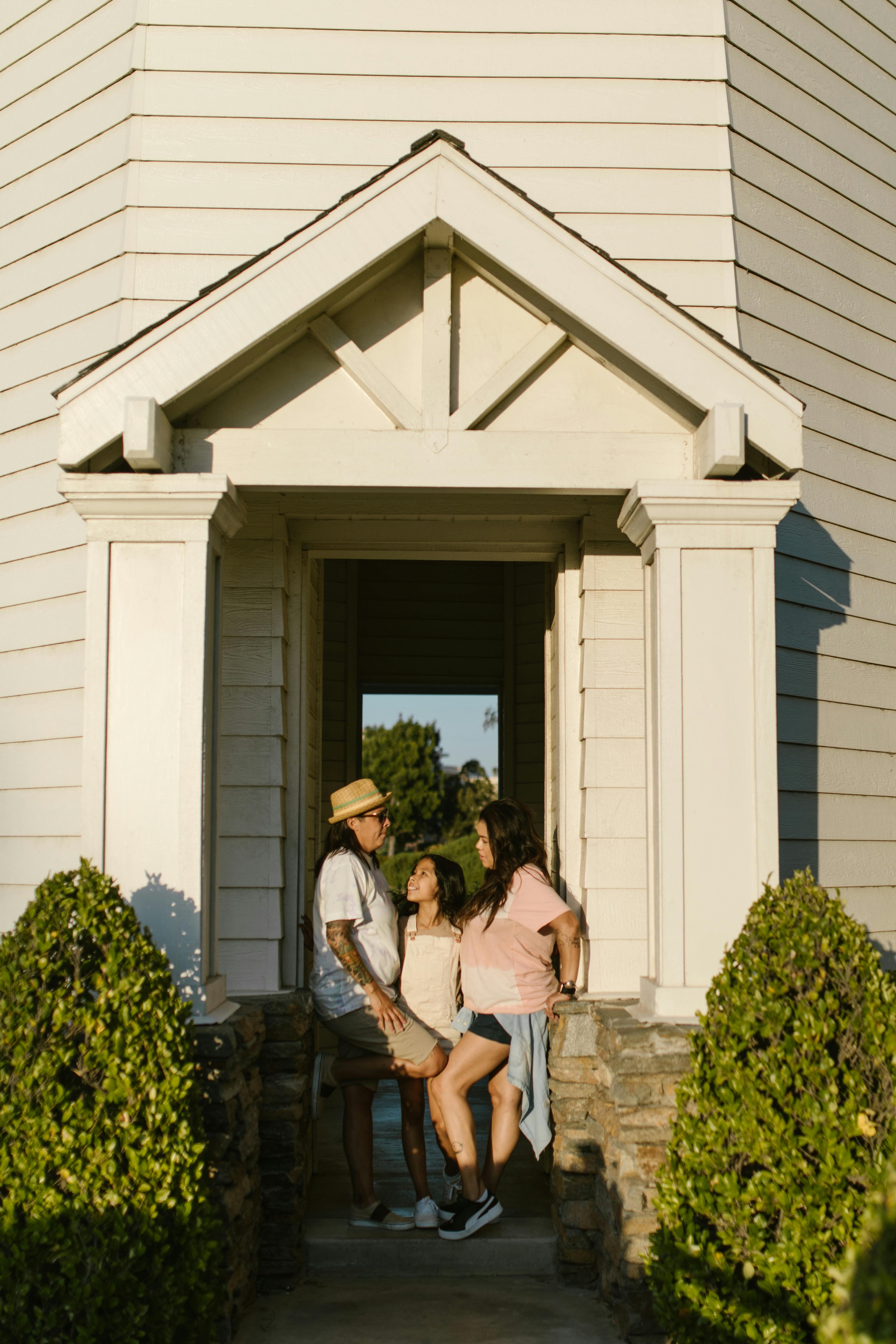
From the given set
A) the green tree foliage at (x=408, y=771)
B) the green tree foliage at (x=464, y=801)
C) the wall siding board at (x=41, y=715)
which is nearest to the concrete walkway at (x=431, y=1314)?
the wall siding board at (x=41, y=715)

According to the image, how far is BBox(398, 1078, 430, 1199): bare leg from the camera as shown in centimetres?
430

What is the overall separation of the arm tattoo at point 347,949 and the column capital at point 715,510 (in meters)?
1.77

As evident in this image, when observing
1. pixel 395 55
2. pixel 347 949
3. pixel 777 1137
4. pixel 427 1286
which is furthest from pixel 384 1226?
pixel 395 55

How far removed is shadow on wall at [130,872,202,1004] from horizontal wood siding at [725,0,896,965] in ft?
8.46

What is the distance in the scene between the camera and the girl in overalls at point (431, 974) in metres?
4.35

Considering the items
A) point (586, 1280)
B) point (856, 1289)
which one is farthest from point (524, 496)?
point (856, 1289)

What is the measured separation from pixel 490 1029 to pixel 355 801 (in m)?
1.00

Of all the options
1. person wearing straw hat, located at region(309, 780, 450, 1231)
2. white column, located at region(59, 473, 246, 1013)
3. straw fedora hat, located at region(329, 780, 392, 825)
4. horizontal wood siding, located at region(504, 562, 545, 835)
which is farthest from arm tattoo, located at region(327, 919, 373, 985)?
horizontal wood siding, located at region(504, 562, 545, 835)

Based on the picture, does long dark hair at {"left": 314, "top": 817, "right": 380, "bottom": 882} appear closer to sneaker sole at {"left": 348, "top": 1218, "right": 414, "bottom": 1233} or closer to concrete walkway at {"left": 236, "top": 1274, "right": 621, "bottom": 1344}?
sneaker sole at {"left": 348, "top": 1218, "right": 414, "bottom": 1233}

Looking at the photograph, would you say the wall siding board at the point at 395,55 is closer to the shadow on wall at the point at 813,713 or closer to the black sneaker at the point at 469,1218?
the shadow on wall at the point at 813,713

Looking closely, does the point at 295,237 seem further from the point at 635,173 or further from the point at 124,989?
the point at 124,989

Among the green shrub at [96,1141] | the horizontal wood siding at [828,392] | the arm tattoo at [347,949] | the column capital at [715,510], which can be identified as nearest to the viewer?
the green shrub at [96,1141]

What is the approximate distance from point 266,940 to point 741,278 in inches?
135

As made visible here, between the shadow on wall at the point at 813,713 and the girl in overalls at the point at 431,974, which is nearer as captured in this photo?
the girl in overalls at the point at 431,974
